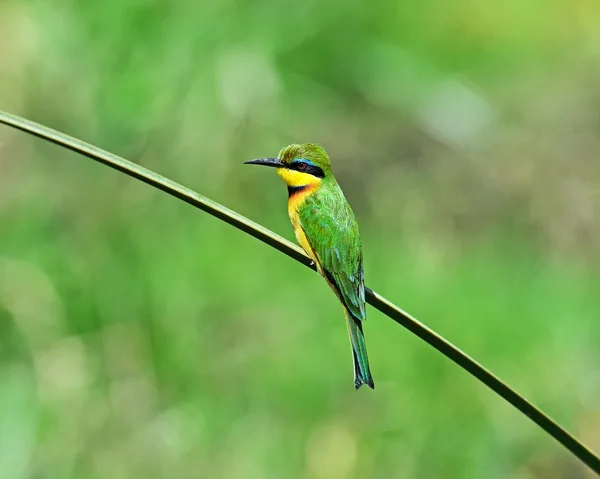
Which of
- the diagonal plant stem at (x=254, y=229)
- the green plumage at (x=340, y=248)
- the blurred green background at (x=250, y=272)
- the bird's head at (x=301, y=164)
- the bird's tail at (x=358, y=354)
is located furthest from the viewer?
the blurred green background at (x=250, y=272)

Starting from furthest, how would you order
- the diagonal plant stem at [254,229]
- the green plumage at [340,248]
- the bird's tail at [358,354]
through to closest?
the green plumage at [340,248] → the bird's tail at [358,354] → the diagonal plant stem at [254,229]

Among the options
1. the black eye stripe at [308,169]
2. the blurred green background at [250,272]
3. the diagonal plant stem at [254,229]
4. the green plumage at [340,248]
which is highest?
the diagonal plant stem at [254,229]

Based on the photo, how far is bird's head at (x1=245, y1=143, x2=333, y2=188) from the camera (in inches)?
76.1

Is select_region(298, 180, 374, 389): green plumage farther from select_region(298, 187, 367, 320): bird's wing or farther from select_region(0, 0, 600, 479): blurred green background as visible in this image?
select_region(0, 0, 600, 479): blurred green background

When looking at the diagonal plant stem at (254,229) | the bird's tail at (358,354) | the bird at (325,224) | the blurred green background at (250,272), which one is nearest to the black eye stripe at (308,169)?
the bird at (325,224)

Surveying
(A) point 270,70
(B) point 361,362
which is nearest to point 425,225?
(A) point 270,70

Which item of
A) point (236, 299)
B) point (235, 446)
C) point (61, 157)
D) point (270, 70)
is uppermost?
point (270, 70)

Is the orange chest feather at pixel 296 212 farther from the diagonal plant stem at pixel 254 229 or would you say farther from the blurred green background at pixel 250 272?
the blurred green background at pixel 250 272

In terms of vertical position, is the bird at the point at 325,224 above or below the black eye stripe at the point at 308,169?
below

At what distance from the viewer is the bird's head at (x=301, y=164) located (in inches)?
76.1

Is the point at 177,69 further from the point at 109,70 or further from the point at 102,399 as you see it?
the point at 102,399

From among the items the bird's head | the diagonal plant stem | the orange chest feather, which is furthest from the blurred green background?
the diagonal plant stem

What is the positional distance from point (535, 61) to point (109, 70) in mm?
2592

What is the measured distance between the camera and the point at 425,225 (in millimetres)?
3715
